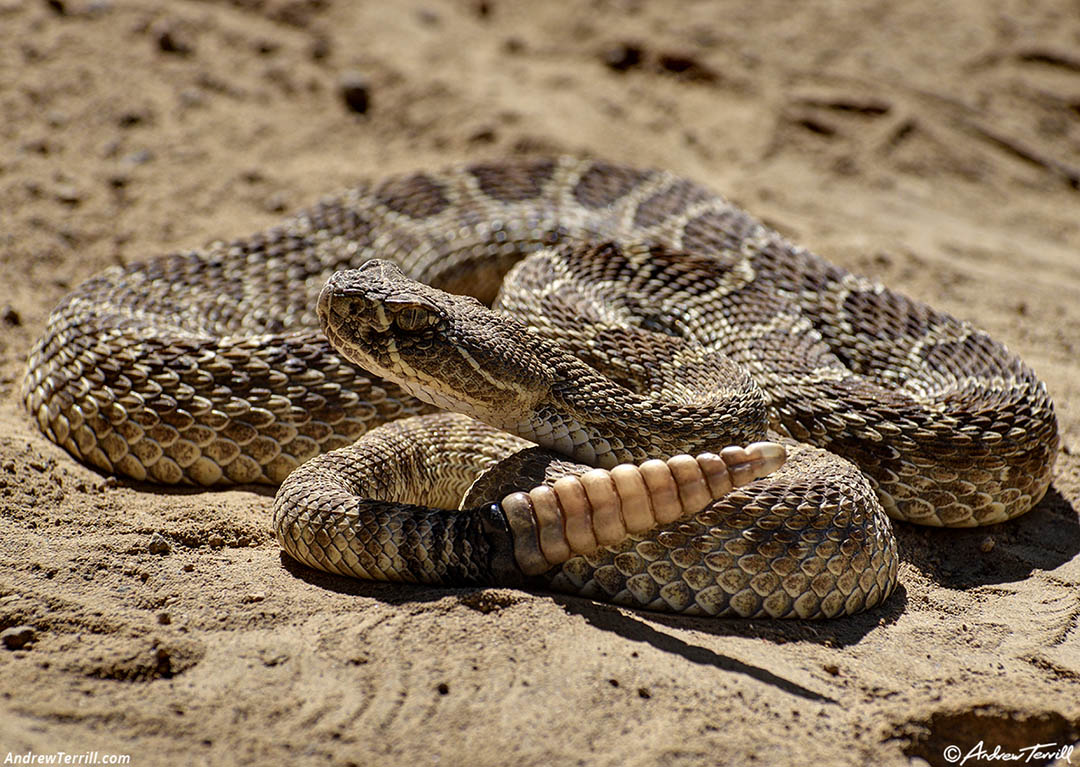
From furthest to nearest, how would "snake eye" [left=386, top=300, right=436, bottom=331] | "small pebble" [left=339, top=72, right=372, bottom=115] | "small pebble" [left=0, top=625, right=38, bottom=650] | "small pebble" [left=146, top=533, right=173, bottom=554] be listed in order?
"small pebble" [left=339, top=72, right=372, bottom=115]
"snake eye" [left=386, top=300, right=436, bottom=331]
"small pebble" [left=146, top=533, right=173, bottom=554]
"small pebble" [left=0, top=625, right=38, bottom=650]

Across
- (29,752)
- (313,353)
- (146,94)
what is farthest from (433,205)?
(29,752)

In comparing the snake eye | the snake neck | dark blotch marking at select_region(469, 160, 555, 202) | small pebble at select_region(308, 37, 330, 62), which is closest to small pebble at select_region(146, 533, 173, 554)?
the snake eye

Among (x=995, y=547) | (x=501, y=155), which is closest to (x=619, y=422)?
(x=995, y=547)

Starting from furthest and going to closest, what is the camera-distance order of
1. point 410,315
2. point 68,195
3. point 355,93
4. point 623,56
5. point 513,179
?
point 623,56, point 355,93, point 513,179, point 68,195, point 410,315

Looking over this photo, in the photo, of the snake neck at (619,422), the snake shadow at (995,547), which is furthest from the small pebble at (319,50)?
the snake shadow at (995,547)

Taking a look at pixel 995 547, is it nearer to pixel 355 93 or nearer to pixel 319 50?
pixel 355 93

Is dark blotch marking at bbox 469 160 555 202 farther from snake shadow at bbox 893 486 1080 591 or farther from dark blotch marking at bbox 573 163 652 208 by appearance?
Answer: snake shadow at bbox 893 486 1080 591

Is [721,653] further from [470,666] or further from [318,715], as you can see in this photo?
[318,715]
